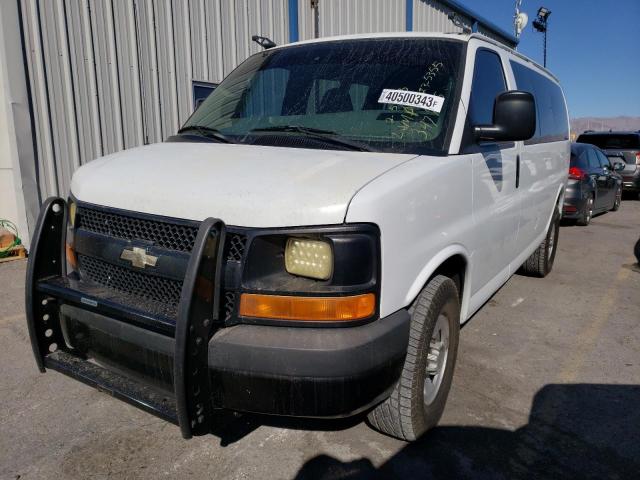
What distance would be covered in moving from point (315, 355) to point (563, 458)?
1.54 meters

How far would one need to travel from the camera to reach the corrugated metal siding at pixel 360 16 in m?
9.91

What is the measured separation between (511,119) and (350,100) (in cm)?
88

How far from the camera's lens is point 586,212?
9.50m

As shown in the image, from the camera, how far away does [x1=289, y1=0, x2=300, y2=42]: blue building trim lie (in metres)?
9.19

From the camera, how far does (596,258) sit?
23.3 feet

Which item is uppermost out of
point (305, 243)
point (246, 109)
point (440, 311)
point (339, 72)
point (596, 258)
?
point (339, 72)

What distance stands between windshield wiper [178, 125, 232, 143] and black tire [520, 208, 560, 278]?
379 centimetres

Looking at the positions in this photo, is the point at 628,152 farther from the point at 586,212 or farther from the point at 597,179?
the point at 586,212

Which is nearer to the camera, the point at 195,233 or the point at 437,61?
the point at 195,233

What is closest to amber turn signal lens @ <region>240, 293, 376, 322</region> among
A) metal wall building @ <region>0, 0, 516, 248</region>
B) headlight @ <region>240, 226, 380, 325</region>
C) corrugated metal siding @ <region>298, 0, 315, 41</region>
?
headlight @ <region>240, 226, 380, 325</region>

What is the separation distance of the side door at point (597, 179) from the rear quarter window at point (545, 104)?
4.08 meters

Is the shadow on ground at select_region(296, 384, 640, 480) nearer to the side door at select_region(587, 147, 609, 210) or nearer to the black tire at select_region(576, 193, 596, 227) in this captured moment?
the black tire at select_region(576, 193, 596, 227)

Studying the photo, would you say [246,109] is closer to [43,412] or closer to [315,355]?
[315,355]

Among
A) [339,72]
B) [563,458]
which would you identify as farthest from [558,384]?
[339,72]
